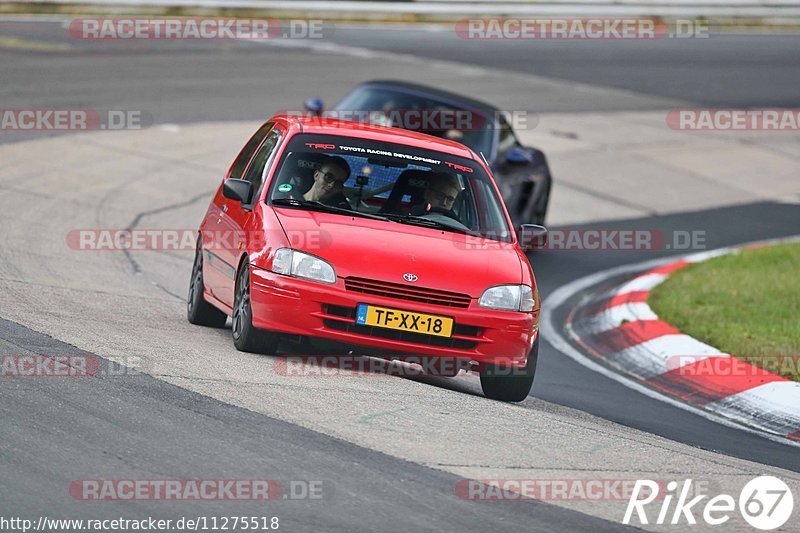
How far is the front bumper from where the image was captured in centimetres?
837

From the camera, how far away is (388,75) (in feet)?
86.1

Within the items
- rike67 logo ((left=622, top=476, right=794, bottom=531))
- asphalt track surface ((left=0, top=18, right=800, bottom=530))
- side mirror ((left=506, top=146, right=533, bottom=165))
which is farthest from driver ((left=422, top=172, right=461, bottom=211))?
side mirror ((left=506, top=146, right=533, bottom=165))

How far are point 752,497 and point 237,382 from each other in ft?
8.78

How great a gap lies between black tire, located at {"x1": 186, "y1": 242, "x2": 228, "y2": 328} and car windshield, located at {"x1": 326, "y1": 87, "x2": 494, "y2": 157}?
5502 millimetres

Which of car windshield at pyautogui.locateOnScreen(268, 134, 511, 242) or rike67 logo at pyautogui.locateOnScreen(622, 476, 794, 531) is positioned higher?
car windshield at pyautogui.locateOnScreen(268, 134, 511, 242)

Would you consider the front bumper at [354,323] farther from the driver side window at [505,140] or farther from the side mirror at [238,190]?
the driver side window at [505,140]

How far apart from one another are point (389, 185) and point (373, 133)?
456 millimetres

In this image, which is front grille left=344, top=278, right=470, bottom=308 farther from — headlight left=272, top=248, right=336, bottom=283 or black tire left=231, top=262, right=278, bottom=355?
black tire left=231, top=262, right=278, bottom=355

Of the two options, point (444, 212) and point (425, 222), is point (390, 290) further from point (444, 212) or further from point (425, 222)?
point (444, 212)

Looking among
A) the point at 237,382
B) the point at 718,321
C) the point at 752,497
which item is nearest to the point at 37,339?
the point at 237,382

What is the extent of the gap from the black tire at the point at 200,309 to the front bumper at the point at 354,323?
162 centimetres

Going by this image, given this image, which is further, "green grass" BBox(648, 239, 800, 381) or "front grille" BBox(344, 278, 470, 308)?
"green grass" BBox(648, 239, 800, 381)

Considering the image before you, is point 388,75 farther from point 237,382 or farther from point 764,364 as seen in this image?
point 237,382

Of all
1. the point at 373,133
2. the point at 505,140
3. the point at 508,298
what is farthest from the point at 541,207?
the point at 508,298
